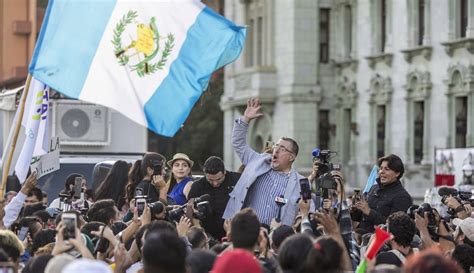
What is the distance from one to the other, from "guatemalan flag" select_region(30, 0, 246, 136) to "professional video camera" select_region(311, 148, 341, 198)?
8.89ft

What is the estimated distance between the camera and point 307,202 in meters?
11.3

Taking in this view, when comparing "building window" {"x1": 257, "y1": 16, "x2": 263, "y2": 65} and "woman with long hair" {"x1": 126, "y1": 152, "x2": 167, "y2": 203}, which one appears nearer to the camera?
"woman with long hair" {"x1": 126, "y1": 152, "x2": 167, "y2": 203}

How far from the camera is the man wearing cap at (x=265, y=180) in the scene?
13641 millimetres

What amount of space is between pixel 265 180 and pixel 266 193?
0.14 m

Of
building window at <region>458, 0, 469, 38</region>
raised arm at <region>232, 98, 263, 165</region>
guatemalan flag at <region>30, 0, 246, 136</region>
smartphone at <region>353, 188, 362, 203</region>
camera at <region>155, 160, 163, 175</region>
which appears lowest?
smartphone at <region>353, 188, 362, 203</region>

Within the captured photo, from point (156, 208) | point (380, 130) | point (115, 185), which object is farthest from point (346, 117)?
point (156, 208)

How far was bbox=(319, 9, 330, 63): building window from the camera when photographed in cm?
5566

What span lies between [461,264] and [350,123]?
42691mm

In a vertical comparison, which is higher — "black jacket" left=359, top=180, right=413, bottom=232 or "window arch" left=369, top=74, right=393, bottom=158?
"window arch" left=369, top=74, right=393, bottom=158

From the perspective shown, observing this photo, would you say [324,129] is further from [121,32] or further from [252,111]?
[252,111]

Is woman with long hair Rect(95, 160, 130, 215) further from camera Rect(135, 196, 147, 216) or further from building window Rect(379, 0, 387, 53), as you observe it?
building window Rect(379, 0, 387, 53)

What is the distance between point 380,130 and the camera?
50000 millimetres

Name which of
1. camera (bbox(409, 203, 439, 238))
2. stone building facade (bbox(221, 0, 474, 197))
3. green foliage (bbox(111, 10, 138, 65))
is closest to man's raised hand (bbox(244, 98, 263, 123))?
camera (bbox(409, 203, 439, 238))

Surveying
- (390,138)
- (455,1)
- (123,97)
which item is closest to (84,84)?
(123,97)
